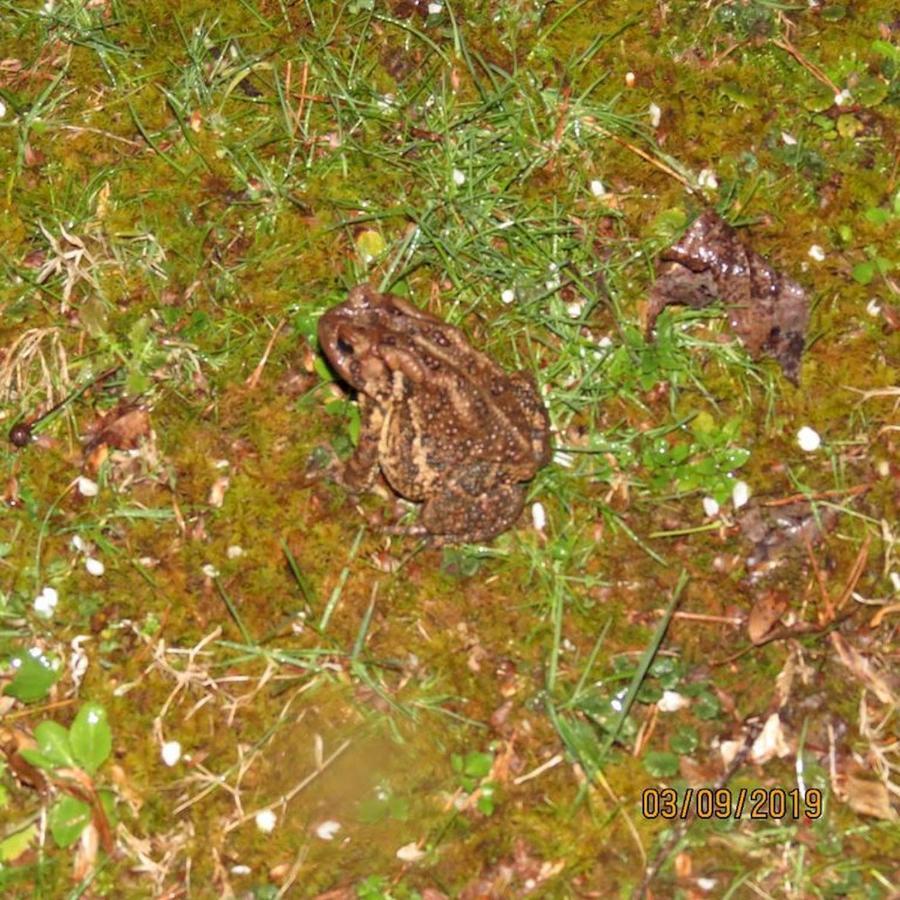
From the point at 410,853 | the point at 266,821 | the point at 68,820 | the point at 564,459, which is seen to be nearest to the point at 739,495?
the point at 564,459

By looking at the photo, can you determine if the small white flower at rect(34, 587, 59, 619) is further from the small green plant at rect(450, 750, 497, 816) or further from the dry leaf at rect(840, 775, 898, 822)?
the dry leaf at rect(840, 775, 898, 822)

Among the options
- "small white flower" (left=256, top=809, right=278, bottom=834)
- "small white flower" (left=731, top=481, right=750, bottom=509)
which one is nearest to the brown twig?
"small white flower" (left=731, top=481, right=750, bottom=509)

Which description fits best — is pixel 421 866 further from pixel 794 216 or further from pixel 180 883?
pixel 794 216

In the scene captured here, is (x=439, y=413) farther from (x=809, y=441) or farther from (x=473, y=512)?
(x=809, y=441)

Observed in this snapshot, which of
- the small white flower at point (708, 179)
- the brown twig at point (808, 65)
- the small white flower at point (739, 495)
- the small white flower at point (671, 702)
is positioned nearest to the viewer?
the small white flower at point (671, 702)

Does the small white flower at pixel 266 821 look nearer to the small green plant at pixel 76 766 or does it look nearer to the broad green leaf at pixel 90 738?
the small green plant at pixel 76 766

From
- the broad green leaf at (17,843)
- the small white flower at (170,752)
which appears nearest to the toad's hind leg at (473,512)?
the small white flower at (170,752)
